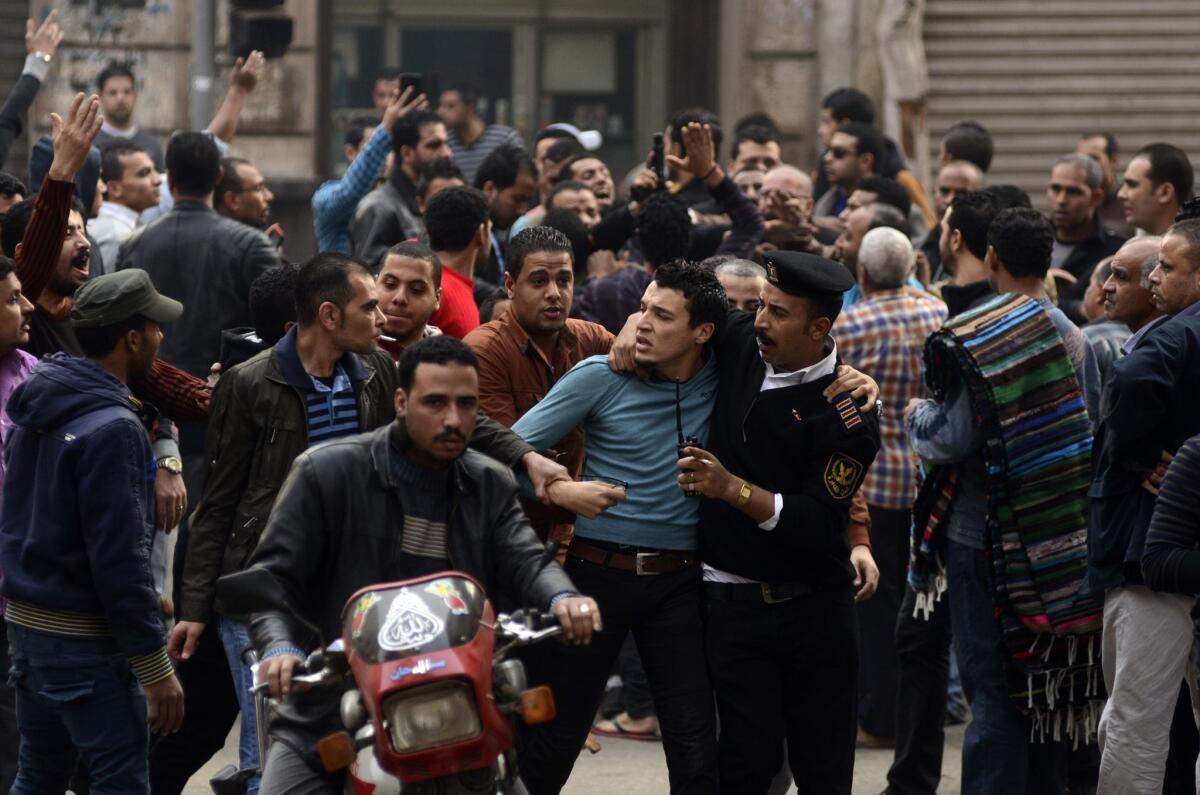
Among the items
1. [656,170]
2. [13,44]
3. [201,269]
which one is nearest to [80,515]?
[201,269]

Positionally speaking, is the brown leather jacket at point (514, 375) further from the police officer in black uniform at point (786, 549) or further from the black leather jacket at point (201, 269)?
the black leather jacket at point (201, 269)

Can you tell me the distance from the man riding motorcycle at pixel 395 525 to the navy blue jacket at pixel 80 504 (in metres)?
0.81

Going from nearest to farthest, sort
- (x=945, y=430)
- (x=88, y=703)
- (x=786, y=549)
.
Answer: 1. (x=88, y=703)
2. (x=786, y=549)
3. (x=945, y=430)

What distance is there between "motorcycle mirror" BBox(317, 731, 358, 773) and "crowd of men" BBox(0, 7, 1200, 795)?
254 mm

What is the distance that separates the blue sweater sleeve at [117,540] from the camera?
5375 mm

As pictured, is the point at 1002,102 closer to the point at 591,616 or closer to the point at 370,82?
the point at 370,82

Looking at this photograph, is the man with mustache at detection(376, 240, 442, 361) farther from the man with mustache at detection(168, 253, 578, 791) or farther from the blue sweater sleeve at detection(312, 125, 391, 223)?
the blue sweater sleeve at detection(312, 125, 391, 223)

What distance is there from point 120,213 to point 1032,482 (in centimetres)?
500

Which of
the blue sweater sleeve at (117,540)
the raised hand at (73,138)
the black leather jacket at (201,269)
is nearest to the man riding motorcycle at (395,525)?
the blue sweater sleeve at (117,540)

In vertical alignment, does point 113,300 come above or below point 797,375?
above

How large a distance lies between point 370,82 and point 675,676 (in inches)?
471

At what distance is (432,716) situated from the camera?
164 inches

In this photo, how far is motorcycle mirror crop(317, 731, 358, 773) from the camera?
416 centimetres

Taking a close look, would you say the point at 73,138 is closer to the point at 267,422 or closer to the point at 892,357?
the point at 267,422
